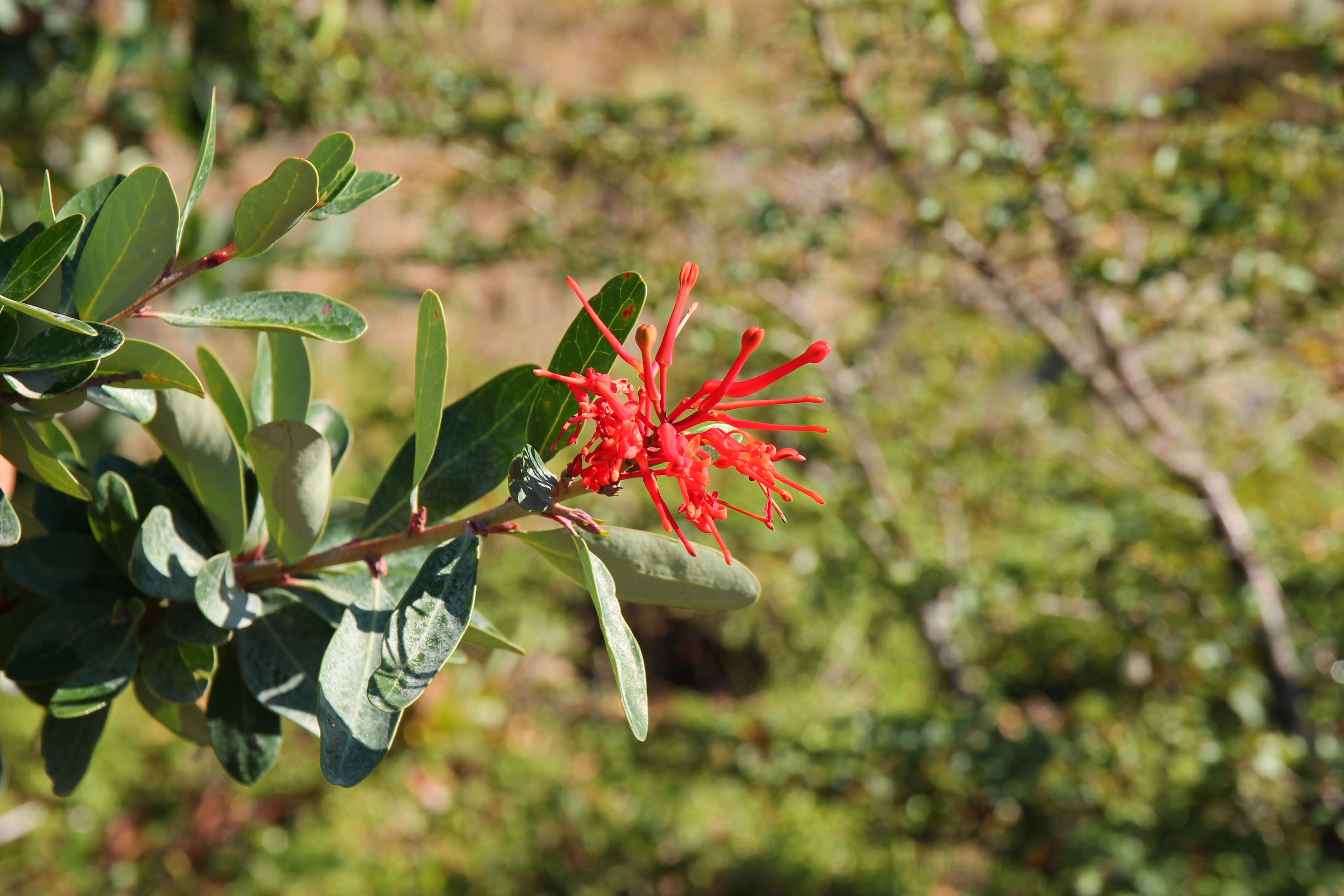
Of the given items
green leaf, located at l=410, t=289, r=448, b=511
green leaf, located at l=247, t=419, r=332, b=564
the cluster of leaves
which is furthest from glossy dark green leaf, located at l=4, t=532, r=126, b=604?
green leaf, located at l=410, t=289, r=448, b=511

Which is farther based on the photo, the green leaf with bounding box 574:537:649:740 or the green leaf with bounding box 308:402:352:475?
the green leaf with bounding box 308:402:352:475

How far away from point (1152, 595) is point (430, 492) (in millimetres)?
1356

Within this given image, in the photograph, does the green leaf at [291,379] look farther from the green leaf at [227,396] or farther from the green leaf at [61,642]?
the green leaf at [61,642]

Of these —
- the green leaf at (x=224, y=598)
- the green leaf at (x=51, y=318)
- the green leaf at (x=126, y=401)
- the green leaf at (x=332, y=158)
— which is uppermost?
the green leaf at (x=332, y=158)

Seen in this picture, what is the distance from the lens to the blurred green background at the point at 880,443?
4.09 feet

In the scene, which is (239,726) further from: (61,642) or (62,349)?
(62,349)

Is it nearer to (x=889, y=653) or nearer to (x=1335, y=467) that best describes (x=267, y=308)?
(x=889, y=653)

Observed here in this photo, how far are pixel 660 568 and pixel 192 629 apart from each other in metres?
0.25

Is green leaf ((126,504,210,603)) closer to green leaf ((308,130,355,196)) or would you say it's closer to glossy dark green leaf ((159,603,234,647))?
glossy dark green leaf ((159,603,234,647))

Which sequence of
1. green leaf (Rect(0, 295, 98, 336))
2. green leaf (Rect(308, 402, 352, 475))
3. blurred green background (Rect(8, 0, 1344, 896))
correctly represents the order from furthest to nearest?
blurred green background (Rect(8, 0, 1344, 896)) < green leaf (Rect(308, 402, 352, 475)) < green leaf (Rect(0, 295, 98, 336))

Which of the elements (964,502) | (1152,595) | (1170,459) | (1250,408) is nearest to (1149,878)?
(1152,595)

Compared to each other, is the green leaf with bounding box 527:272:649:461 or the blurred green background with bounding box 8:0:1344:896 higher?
the green leaf with bounding box 527:272:649:461

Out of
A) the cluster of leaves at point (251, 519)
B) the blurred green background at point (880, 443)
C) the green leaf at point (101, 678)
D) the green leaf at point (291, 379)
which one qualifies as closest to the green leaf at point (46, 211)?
the cluster of leaves at point (251, 519)

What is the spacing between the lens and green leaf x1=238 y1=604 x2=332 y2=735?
1.52 feet
